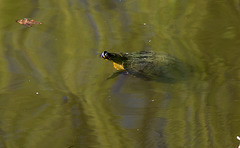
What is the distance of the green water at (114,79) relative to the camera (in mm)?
2717

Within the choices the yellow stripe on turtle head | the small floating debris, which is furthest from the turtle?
the small floating debris

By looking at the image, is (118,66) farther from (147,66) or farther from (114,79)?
(147,66)

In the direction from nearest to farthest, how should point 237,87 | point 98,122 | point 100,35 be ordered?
point 98,122 → point 237,87 → point 100,35

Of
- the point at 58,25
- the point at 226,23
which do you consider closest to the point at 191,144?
the point at 226,23

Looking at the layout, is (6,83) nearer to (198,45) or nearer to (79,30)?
(79,30)

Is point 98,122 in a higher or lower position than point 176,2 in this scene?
lower

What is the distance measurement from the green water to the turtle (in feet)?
0.28

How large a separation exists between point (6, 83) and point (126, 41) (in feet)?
4.26

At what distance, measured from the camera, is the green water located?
107 inches

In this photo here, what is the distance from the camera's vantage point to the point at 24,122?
2842mm

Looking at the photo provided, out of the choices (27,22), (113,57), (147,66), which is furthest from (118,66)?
(27,22)

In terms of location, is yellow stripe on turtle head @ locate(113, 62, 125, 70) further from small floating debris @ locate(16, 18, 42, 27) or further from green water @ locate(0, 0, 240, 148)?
small floating debris @ locate(16, 18, 42, 27)

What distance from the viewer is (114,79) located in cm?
329

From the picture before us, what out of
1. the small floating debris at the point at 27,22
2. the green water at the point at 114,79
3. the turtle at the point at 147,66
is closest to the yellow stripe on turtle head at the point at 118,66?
the turtle at the point at 147,66
